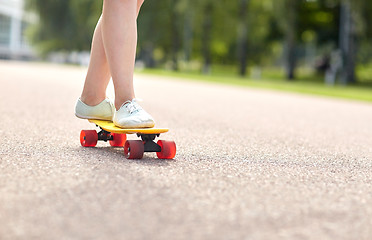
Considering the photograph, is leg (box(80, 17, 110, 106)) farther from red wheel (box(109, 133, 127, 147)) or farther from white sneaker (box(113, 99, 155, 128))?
white sneaker (box(113, 99, 155, 128))

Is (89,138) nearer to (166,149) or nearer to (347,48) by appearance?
(166,149)

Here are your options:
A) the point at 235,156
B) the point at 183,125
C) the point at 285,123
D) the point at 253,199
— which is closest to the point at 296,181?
the point at 253,199

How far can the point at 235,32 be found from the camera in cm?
4197

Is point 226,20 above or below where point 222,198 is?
above

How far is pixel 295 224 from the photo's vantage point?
2.01 meters

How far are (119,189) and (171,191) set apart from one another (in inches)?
7.9

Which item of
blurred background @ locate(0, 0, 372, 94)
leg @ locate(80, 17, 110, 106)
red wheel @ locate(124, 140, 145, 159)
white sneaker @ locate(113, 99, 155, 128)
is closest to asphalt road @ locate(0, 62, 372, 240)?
red wheel @ locate(124, 140, 145, 159)

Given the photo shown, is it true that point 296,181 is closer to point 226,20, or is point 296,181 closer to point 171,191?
point 171,191

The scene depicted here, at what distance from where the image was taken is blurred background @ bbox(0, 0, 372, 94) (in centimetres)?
2778

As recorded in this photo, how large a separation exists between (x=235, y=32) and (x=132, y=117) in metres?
39.4

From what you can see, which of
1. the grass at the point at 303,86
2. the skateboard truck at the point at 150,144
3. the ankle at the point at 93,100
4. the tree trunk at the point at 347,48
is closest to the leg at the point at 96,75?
the ankle at the point at 93,100

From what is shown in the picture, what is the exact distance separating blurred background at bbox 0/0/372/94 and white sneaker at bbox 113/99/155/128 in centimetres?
2079

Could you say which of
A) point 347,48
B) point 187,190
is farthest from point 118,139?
point 347,48

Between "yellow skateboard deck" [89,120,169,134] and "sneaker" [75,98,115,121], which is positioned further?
"sneaker" [75,98,115,121]
